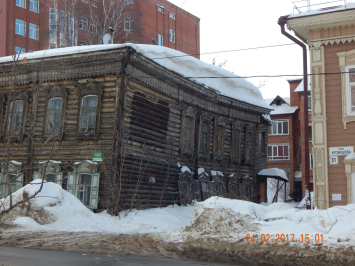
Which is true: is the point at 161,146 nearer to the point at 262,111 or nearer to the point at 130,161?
the point at 130,161

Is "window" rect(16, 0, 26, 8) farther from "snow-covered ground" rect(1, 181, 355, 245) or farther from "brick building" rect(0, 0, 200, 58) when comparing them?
"snow-covered ground" rect(1, 181, 355, 245)

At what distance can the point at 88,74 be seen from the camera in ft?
56.3

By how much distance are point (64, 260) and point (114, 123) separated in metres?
8.79

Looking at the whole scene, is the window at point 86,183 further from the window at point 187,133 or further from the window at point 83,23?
the window at point 83,23

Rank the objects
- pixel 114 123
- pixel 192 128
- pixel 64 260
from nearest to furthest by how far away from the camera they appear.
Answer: pixel 64 260
pixel 114 123
pixel 192 128

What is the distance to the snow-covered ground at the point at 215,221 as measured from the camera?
31.2ft

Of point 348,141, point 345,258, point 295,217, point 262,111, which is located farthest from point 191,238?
point 262,111

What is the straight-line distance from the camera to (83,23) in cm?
3984

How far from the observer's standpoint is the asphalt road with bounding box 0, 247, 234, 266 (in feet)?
25.1

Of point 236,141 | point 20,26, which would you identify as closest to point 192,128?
point 236,141

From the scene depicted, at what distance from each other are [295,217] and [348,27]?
6931 millimetres
